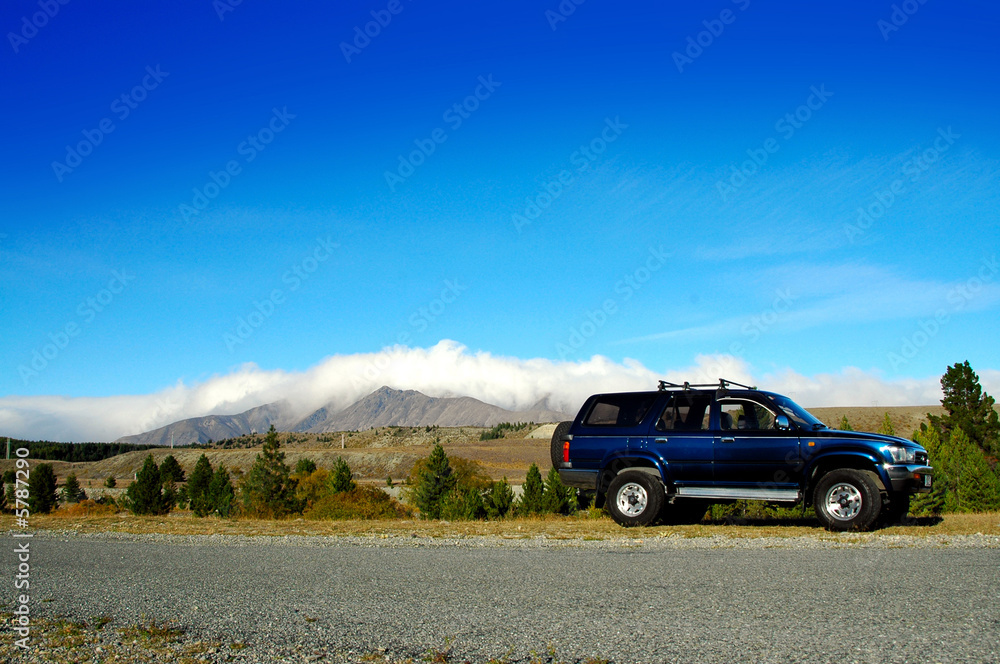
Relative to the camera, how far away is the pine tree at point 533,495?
139 feet

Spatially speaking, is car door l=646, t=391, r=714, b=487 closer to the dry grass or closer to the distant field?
the dry grass

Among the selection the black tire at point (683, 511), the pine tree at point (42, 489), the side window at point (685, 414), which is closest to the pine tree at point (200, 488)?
the pine tree at point (42, 489)

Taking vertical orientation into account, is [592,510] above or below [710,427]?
below

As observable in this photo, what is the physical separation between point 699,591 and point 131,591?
17.9ft

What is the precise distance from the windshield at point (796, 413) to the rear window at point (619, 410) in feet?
7.32

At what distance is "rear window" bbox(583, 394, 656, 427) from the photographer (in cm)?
1367

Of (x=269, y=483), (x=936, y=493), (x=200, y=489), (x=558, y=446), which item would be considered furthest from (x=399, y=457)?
(x=558, y=446)

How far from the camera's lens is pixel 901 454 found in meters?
11.9

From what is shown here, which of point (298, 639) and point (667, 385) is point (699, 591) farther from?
point (667, 385)

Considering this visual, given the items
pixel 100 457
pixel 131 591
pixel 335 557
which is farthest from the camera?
pixel 100 457

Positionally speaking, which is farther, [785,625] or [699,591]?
[699,591]

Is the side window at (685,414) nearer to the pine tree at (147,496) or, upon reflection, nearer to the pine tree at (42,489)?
the pine tree at (147,496)

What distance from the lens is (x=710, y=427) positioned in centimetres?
1298

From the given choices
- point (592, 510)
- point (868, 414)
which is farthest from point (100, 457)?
point (592, 510)
